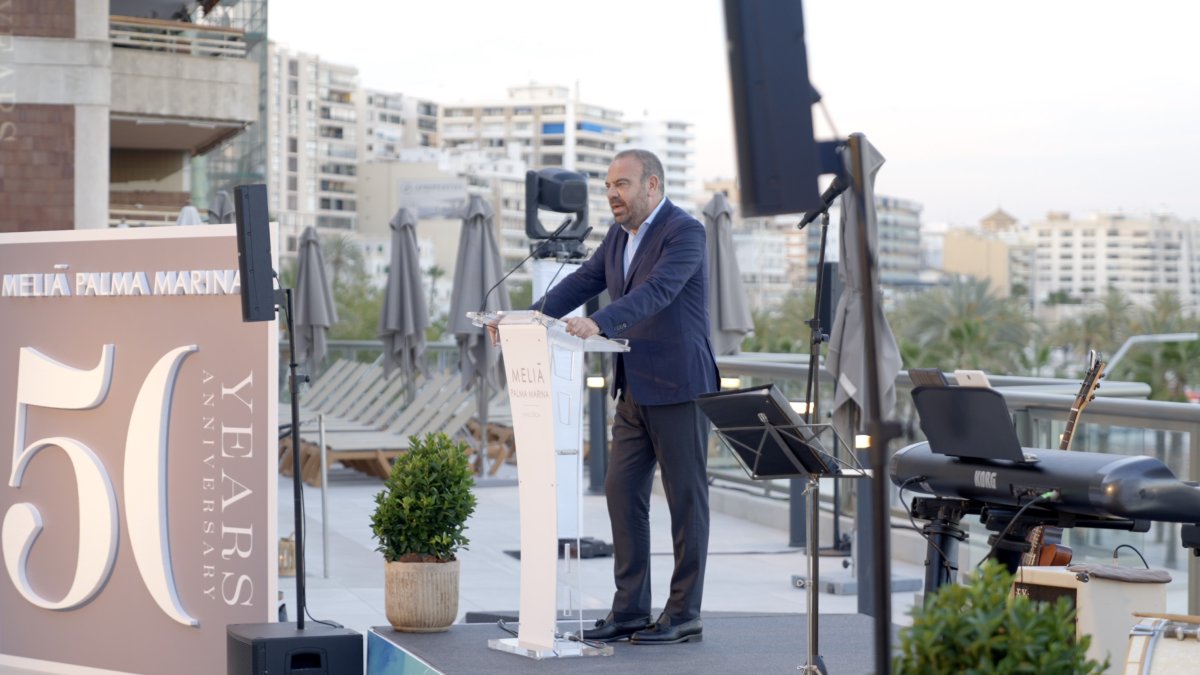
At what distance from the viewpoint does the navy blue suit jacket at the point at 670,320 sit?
5531mm

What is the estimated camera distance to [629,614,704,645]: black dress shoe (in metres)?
5.76

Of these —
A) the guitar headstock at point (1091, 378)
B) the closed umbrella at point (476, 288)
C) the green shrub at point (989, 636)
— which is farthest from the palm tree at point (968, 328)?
the green shrub at point (989, 636)

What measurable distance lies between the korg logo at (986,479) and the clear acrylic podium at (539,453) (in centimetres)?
131

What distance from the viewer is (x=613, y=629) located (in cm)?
581

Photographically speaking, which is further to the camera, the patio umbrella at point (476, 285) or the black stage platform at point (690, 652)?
the patio umbrella at point (476, 285)

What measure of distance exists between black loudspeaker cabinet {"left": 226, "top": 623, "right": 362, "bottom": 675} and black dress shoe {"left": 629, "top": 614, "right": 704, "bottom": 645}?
1.10 m

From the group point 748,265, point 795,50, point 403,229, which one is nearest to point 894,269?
point 748,265

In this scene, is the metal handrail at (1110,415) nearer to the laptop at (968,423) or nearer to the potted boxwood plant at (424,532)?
the laptop at (968,423)

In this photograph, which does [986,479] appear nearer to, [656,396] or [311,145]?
[656,396]

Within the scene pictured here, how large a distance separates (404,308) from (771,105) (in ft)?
41.1

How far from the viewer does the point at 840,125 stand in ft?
9.73

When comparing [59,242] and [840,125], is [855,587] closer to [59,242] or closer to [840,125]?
[59,242]

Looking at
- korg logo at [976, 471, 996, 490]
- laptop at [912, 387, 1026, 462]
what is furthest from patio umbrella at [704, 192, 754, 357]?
korg logo at [976, 471, 996, 490]

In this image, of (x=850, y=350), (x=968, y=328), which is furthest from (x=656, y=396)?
(x=968, y=328)
